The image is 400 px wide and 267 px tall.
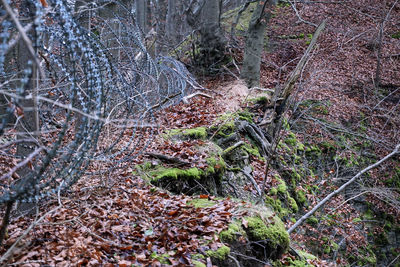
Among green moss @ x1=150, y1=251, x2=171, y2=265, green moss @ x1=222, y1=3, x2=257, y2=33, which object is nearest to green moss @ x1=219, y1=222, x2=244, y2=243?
green moss @ x1=150, y1=251, x2=171, y2=265

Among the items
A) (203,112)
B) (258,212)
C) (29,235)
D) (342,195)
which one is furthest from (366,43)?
(29,235)

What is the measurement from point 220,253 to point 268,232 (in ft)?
3.27

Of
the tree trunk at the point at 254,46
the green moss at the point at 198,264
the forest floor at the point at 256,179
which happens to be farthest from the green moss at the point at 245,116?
the green moss at the point at 198,264

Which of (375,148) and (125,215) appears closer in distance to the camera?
(125,215)

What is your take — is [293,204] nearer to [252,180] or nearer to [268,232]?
[252,180]

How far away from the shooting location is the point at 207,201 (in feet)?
15.3

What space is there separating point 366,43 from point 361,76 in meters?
2.45

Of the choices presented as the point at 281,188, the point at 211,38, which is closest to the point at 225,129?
the point at 281,188

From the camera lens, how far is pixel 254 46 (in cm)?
1164

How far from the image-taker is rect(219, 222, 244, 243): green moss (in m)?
3.86

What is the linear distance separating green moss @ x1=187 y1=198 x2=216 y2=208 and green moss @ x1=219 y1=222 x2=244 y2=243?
0.52 meters

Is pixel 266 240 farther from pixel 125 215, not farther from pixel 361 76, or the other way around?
pixel 361 76

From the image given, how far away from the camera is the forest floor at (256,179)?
3295 mm

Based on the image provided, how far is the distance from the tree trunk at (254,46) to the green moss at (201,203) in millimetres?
7766
